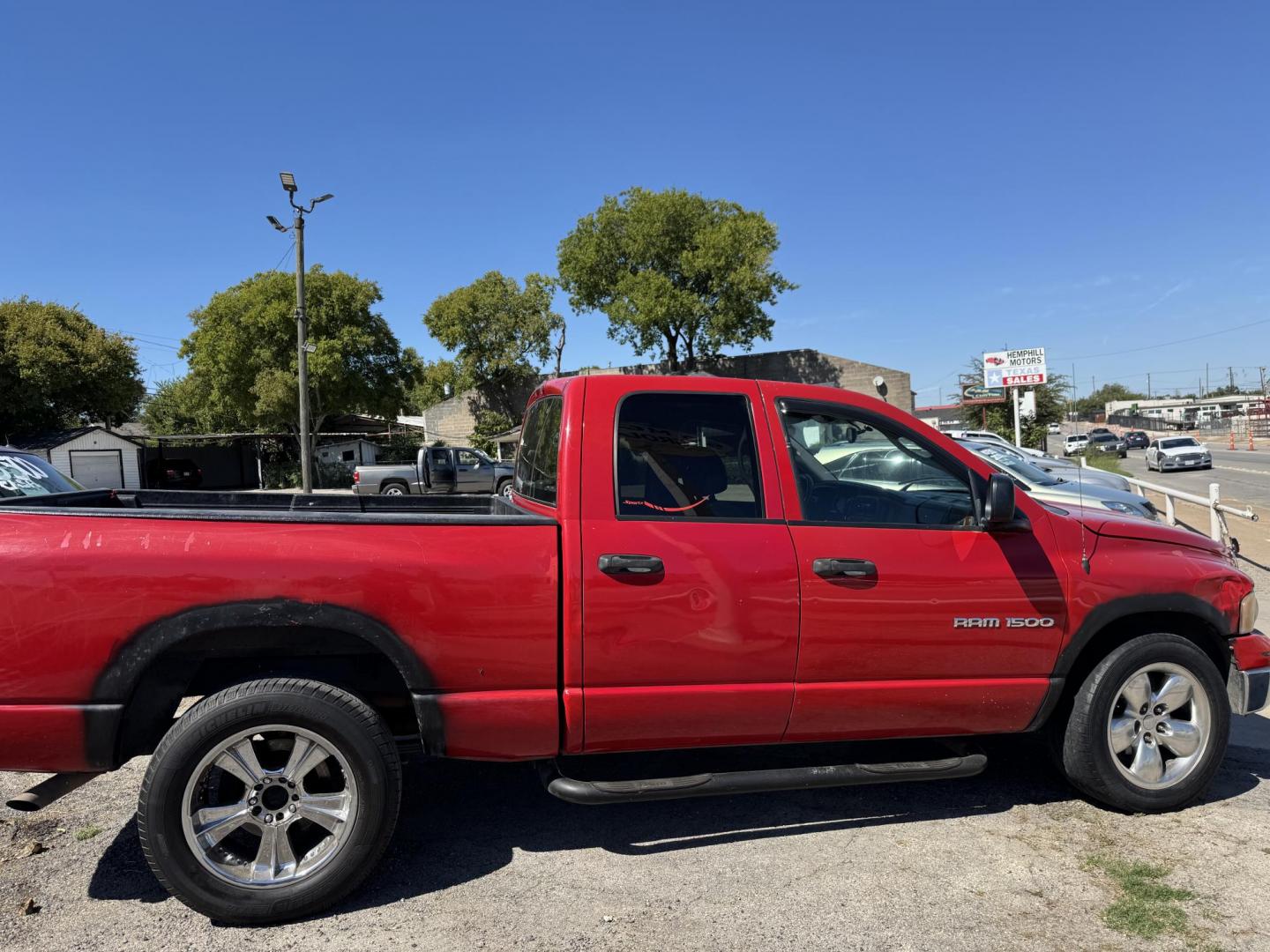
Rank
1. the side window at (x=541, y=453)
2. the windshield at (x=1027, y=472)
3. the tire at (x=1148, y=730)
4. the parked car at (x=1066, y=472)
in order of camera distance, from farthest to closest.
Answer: the parked car at (x=1066, y=472) → the windshield at (x=1027, y=472) → the tire at (x=1148, y=730) → the side window at (x=541, y=453)

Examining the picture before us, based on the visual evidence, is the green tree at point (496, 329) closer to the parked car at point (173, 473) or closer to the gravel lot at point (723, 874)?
the parked car at point (173, 473)

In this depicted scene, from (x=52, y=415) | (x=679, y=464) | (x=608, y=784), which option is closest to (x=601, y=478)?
(x=679, y=464)

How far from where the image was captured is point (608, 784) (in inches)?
122

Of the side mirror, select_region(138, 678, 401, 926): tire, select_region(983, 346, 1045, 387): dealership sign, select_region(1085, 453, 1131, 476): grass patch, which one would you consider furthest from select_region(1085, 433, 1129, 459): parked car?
select_region(138, 678, 401, 926): tire

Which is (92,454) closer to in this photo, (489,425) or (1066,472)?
(489,425)

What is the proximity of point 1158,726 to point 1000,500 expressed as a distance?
142cm

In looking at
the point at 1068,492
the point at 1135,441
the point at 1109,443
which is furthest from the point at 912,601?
the point at 1135,441

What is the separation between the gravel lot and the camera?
2.77 meters

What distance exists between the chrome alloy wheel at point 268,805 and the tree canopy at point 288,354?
32225mm

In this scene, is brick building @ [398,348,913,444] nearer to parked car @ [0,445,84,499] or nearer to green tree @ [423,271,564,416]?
green tree @ [423,271,564,416]

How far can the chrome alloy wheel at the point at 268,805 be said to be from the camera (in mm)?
2830

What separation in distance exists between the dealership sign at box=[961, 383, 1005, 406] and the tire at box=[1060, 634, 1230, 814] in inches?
1168

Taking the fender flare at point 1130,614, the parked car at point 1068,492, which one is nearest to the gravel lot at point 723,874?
the fender flare at point 1130,614

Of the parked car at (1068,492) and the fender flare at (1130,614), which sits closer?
the fender flare at (1130,614)
